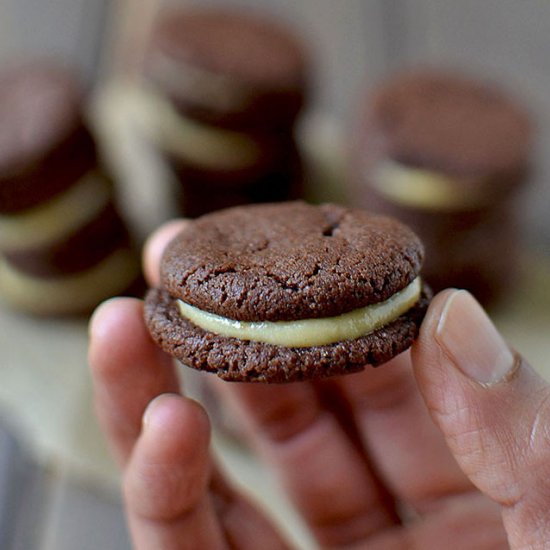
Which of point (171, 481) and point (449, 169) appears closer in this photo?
point (171, 481)

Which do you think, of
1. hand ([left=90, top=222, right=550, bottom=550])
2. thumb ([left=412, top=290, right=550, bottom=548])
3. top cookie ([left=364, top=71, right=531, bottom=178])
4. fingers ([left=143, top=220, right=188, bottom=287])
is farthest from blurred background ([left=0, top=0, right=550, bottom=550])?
thumb ([left=412, top=290, right=550, bottom=548])

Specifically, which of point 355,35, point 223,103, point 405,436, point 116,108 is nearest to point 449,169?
point 223,103

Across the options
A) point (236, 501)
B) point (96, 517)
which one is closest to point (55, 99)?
point (96, 517)

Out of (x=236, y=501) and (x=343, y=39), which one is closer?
(x=236, y=501)

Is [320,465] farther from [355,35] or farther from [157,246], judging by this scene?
[355,35]

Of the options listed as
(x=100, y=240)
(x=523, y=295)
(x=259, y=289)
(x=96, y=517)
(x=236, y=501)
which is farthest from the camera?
(x=523, y=295)

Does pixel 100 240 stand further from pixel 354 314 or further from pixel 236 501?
pixel 354 314

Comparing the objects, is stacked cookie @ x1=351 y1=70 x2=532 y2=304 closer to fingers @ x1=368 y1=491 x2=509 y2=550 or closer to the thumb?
fingers @ x1=368 y1=491 x2=509 y2=550
